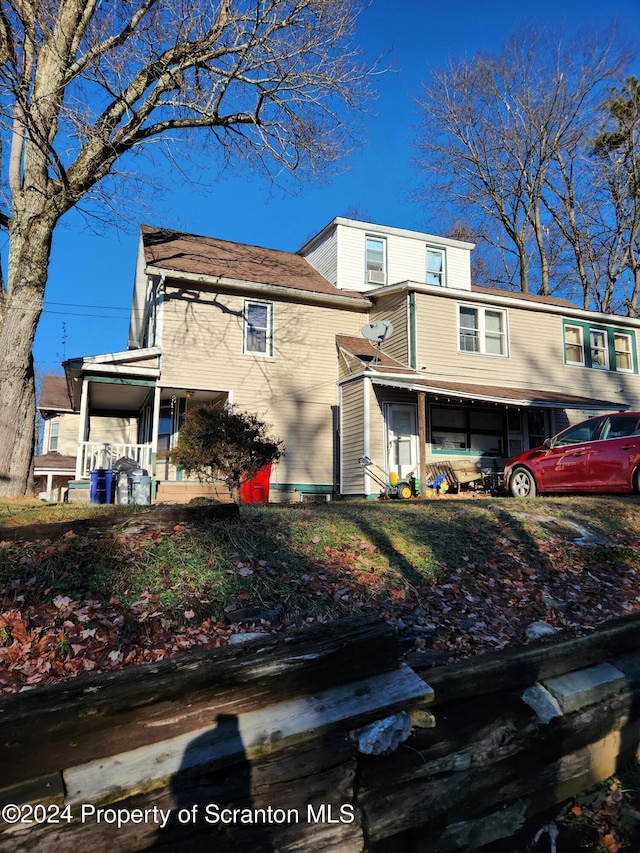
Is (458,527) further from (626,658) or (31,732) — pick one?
(31,732)

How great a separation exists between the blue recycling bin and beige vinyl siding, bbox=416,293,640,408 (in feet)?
Answer: 28.0

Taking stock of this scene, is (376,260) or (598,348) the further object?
(598,348)

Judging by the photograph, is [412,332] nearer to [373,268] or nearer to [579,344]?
[373,268]

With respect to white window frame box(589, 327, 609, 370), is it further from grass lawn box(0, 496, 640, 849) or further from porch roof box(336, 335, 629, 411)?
grass lawn box(0, 496, 640, 849)

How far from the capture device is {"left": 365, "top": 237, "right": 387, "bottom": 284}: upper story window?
18.0 metres

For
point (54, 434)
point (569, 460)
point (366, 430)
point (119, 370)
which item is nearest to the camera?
point (569, 460)

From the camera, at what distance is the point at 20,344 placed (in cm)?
977

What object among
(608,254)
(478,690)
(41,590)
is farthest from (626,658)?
(608,254)

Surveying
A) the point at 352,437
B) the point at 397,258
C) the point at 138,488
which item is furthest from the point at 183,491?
the point at 397,258

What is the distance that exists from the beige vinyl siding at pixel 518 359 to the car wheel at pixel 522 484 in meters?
4.70

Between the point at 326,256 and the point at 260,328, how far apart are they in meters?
4.25

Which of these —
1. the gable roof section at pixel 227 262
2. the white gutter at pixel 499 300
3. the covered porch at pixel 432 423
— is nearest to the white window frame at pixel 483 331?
the white gutter at pixel 499 300

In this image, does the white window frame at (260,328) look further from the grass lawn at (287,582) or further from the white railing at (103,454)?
the grass lawn at (287,582)

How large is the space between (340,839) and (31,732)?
126 cm
